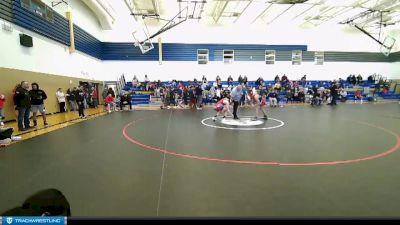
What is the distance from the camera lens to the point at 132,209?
9.21 ft

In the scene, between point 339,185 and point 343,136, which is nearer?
point 339,185

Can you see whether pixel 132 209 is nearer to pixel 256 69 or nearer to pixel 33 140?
pixel 33 140

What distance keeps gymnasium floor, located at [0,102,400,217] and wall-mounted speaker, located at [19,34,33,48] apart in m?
6.22

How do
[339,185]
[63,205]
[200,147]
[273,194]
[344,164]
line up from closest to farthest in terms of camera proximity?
[63,205] < [273,194] < [339,185] < [344,164] < [200,147]

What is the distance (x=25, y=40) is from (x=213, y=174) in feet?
36.0

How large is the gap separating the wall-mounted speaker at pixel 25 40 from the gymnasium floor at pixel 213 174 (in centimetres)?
622

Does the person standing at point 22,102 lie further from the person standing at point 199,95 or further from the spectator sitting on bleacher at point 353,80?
the spectator sitting on bleacher at point 353,80

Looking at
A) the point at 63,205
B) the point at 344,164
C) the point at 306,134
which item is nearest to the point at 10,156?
the point at 63,205

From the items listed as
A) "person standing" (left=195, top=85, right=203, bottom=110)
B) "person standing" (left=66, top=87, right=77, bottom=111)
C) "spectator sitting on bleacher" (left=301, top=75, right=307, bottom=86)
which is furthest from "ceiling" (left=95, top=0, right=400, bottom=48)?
"person standing" (left=66, top=87, right=77, bottom=111)

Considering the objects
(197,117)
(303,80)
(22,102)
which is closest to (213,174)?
(22,102)

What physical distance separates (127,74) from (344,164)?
2086 centimetres

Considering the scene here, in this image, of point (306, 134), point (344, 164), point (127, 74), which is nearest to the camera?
point (344, 164)

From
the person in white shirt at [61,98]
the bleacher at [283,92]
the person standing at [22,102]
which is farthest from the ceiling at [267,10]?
the person standing at [22,102]

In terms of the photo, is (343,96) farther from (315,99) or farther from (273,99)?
(273,99)
